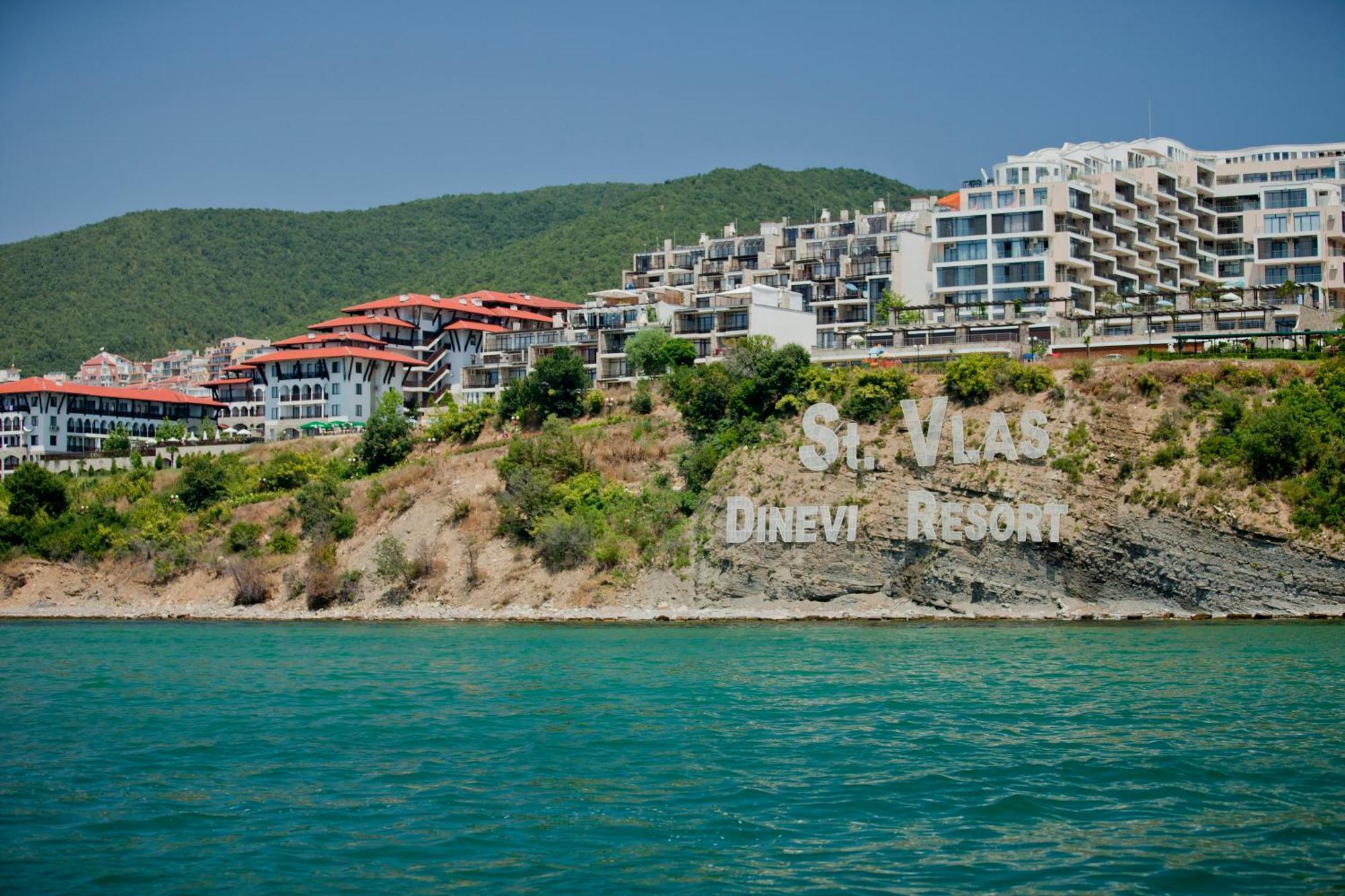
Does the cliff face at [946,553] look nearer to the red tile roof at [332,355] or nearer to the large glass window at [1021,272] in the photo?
the large glass window at [1021,272]

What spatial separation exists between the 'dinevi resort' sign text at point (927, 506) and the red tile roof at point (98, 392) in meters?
51.1

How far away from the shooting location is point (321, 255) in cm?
15500

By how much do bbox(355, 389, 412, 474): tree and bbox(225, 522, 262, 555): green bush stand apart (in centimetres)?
750

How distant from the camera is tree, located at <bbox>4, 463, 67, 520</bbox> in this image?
2756 inches

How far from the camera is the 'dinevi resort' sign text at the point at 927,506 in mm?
51219

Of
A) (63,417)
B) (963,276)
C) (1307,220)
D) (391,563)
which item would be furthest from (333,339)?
(1307,220)

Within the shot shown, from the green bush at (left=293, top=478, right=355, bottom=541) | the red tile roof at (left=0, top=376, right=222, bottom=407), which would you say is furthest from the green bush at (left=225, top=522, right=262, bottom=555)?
the red tile roof at (left=0, top=376, right=222, bottom=407)

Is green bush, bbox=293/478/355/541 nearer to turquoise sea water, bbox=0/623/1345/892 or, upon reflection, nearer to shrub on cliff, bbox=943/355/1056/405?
turquoise sea water, bbox=0/623/1345/892

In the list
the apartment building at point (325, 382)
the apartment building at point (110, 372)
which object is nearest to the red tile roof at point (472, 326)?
the apartment building at point (325, 382)

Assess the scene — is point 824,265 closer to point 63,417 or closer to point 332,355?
point 332,355

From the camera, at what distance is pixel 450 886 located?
15602 millimetres

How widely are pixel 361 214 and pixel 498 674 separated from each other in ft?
464

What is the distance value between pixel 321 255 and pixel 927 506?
116869mm

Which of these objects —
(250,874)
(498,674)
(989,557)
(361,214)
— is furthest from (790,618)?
(361,214)
